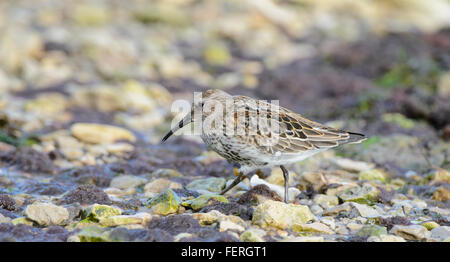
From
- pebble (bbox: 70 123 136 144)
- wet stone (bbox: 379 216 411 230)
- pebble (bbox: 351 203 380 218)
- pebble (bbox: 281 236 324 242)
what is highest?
pebble (bbox: 70 123 136 144)

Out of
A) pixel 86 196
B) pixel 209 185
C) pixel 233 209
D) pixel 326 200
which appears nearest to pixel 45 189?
pixel 86 196

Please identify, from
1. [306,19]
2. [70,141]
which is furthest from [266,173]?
[306,19]

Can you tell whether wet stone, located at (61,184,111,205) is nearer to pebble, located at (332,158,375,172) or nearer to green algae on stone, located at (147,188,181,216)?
green algae on stone, located at (147,188,181,216)

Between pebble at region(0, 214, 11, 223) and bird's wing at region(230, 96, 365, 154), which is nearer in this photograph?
pebble at region(0, 214, 11, 223)

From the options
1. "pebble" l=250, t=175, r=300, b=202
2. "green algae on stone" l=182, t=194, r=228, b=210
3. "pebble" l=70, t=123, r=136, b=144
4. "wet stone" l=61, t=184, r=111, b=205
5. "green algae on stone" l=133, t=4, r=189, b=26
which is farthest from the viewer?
"green algae on stone" l=133, t=4, r=189, b=26

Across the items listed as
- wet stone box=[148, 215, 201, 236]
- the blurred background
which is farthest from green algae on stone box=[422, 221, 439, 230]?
the blurred background

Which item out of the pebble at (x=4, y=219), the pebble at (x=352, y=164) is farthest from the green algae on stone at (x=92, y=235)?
the pebble at (x=352, y=164)
